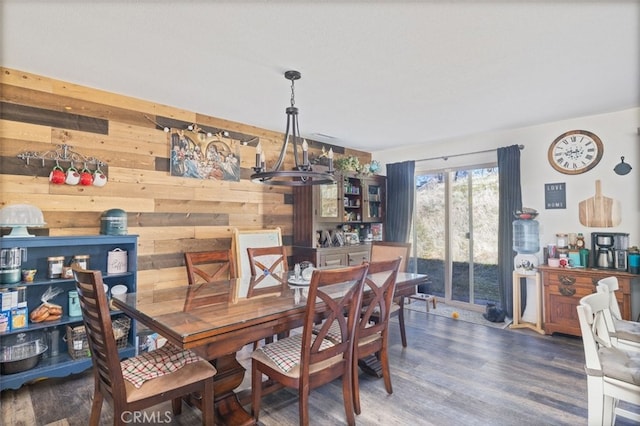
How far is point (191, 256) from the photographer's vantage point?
2.81m

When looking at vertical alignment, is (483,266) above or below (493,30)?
below

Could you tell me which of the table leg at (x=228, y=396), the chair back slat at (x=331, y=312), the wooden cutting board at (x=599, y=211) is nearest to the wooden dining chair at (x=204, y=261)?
the table leg at (x=228, y=396)

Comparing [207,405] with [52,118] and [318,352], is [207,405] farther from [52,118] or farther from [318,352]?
[52,118]

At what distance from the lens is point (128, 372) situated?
1.76m

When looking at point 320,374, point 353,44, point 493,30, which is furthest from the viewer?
point 353,44

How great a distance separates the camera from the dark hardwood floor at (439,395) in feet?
7.12

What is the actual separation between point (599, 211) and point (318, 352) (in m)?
3.82

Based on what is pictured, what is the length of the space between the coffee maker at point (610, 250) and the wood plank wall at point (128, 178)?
395 cm

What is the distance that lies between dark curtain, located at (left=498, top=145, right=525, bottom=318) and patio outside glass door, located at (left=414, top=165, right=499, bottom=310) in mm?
289

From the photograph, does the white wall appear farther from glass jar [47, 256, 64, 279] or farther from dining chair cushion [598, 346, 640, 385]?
glass jar [47, 256, 64, 279]

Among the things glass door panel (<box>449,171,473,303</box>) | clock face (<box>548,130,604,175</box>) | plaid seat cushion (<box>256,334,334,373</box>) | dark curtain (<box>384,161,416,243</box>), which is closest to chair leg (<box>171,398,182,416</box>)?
plaid seat cushion (<box>256,334,334,373</box>)

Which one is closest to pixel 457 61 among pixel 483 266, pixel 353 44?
pixel 353 44

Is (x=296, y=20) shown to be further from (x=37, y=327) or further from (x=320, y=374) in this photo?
(x=37, y=327)

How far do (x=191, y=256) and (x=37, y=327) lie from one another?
1.23 m
